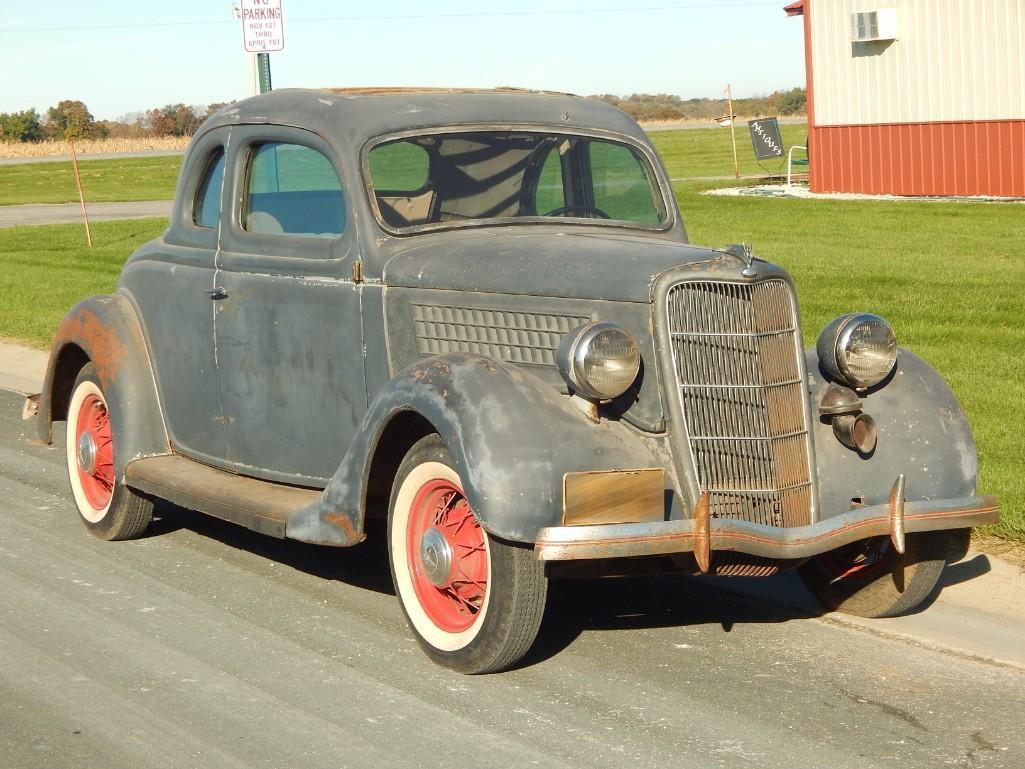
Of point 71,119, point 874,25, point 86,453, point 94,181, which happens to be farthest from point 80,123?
point 86,453

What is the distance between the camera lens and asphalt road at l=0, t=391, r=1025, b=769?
417 centimetres

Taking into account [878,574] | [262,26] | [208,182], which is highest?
[262,26]

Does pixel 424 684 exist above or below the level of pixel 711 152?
below

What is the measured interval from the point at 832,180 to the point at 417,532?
901 inches

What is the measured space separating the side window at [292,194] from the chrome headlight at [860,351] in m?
1.91

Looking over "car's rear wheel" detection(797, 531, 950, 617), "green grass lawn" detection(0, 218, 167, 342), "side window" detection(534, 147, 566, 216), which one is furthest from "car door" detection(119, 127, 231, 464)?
"green grass lawn" detection(0, 218, 167, 342)

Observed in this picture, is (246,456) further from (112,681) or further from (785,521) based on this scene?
(785,521)

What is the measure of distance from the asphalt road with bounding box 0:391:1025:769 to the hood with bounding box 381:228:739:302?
4.09 feet

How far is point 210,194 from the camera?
649 cm

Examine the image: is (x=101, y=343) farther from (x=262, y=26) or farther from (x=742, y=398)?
(x=262, y=26)

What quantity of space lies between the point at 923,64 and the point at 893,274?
10525 millimetres

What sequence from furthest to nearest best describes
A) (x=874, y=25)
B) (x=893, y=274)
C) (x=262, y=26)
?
(x=874, y=25), (x=893, y=274), (x=262, y=26)

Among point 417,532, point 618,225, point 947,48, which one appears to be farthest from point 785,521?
point 947,48

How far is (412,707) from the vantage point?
14.9ft
